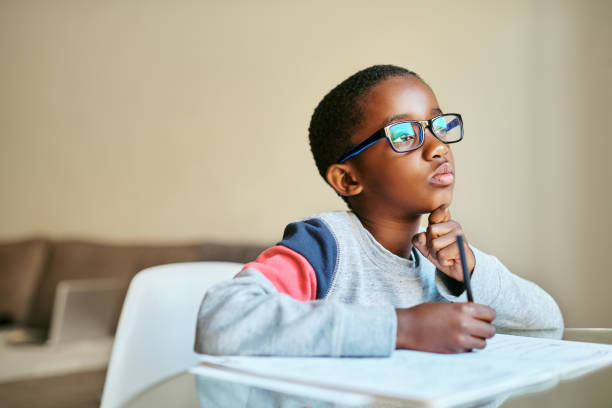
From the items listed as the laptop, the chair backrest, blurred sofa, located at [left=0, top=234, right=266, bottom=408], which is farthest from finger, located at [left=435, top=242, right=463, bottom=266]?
the laptop

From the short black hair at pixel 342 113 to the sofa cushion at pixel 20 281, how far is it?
8.06 ft

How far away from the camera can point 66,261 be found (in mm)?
2811

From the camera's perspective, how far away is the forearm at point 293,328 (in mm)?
588

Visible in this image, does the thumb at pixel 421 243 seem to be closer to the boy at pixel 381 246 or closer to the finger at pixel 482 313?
the boy at pixel 381 246

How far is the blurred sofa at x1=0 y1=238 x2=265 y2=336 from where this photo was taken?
7.72 ft

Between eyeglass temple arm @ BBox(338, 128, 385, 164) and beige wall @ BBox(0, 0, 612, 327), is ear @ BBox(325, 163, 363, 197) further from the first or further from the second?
beige wall @ BBox(0, 0, 612, 327)

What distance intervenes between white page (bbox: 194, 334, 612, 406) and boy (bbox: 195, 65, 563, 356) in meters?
0.05

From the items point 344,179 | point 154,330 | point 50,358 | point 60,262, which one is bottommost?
point 50,358

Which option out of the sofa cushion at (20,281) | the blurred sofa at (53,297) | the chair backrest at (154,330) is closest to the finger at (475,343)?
the chair backrest at (154,330)

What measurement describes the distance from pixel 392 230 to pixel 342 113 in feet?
0.66

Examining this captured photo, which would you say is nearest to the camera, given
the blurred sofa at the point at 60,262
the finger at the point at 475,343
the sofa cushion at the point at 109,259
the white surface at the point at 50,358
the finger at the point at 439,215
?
the finger at the point at 475,343

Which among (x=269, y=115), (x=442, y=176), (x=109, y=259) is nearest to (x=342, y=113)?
(x=442, y=176)

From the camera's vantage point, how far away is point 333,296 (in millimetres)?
804

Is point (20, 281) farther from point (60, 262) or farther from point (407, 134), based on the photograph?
point (407, 134)
